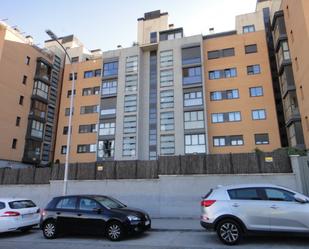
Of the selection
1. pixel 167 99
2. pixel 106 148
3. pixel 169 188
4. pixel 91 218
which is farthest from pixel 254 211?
pixel 106 148

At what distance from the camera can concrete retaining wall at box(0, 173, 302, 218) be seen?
1282 cm

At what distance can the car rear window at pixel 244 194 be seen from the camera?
7977 mm

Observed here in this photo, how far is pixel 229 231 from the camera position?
7.82m

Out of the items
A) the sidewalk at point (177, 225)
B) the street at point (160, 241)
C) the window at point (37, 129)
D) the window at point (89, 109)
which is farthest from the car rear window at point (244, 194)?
the window at point (37, 129)

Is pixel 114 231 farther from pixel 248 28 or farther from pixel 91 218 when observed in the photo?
pixel 248 28

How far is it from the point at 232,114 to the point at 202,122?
3.57 meters

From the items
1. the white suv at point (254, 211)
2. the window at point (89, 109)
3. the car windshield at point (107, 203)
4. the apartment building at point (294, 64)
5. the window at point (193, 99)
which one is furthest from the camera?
the window at point (89, 109)

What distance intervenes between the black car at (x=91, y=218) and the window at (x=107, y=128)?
22042mm

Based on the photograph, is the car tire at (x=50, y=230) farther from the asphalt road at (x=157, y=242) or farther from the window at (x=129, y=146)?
the window at (x=129, y=146)

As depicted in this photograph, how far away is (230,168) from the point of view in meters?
13.3

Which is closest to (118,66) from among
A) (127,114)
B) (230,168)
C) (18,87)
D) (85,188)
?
(127,114)

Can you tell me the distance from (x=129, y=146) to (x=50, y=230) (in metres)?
21.1

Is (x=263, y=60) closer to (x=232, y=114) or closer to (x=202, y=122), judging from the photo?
(x=232, y=114)

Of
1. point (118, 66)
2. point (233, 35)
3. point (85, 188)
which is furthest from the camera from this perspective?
point (118, 66)
